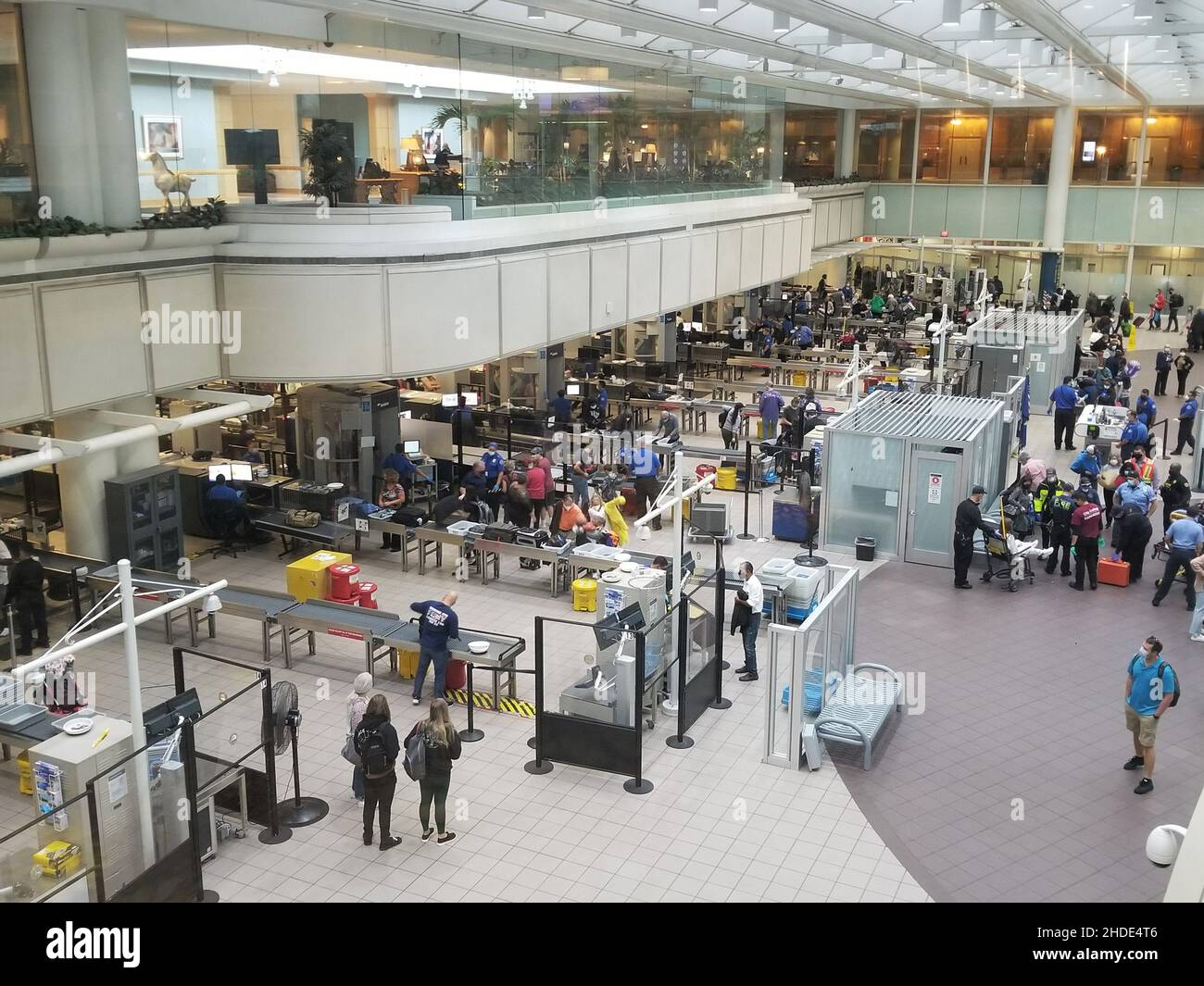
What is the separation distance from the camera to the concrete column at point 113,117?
13.9 meters

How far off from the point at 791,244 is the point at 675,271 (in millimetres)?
8876

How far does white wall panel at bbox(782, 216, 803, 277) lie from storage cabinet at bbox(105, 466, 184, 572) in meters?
20.9

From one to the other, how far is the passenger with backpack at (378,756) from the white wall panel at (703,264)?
59.8 feet

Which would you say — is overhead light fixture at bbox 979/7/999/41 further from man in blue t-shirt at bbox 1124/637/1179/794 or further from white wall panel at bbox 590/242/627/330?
man in blue t-shirt at bbox 1124/637/1179/794

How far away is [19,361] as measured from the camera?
498 inches

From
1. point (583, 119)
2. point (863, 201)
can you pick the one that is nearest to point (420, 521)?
point (583, 119)

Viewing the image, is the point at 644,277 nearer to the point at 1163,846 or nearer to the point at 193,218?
the point at 193,218

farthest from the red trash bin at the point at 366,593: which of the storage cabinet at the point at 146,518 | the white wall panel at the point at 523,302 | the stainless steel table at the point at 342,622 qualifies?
the white wall panel at the point at 523,302

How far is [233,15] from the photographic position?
604 inches

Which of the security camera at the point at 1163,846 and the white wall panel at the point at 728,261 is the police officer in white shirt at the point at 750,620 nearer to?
the security camera at the point at 1163,846

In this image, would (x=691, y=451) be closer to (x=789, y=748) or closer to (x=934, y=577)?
(x=934, y=577)

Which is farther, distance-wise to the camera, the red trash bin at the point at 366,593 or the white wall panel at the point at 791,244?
the white wall panel at the point at 791,244

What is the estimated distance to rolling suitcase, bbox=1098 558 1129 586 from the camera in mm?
15938
